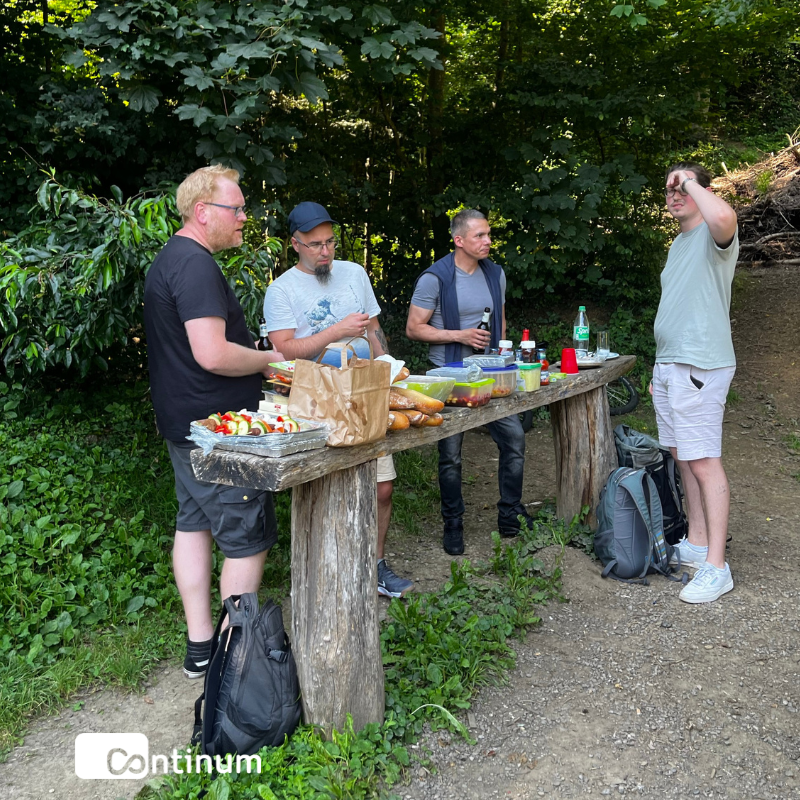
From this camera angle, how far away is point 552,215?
7586mm

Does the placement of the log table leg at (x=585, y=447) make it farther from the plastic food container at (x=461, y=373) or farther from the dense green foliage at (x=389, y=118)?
the dense green foliage at (x=389, y=118)

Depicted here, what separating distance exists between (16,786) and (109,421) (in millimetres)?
3356

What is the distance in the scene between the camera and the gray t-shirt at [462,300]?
4.52 meters

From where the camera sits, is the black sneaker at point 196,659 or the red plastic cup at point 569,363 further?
the red plastic cup at point 569,363

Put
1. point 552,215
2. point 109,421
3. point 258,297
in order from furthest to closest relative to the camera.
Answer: point 552,215, point 109,421, point 258,297

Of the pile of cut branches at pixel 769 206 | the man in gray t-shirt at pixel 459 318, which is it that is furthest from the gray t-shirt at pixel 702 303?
the pile of cut branches at pixel 769 206

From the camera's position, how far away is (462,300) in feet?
14.9

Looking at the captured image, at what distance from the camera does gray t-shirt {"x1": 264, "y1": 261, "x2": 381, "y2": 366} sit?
362 cm

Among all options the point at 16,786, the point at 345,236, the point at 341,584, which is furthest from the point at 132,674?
the point at 345,236

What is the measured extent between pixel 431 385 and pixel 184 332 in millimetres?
1007

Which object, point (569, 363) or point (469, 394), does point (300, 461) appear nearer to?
point (469, 394)

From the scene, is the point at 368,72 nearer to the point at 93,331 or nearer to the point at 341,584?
the point at 93,331

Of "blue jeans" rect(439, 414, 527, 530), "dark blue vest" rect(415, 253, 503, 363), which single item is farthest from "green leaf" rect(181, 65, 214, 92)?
"blue jeans" rect(439, 414, 527, 530)

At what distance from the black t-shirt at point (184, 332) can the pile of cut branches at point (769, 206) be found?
9359 millimetres
